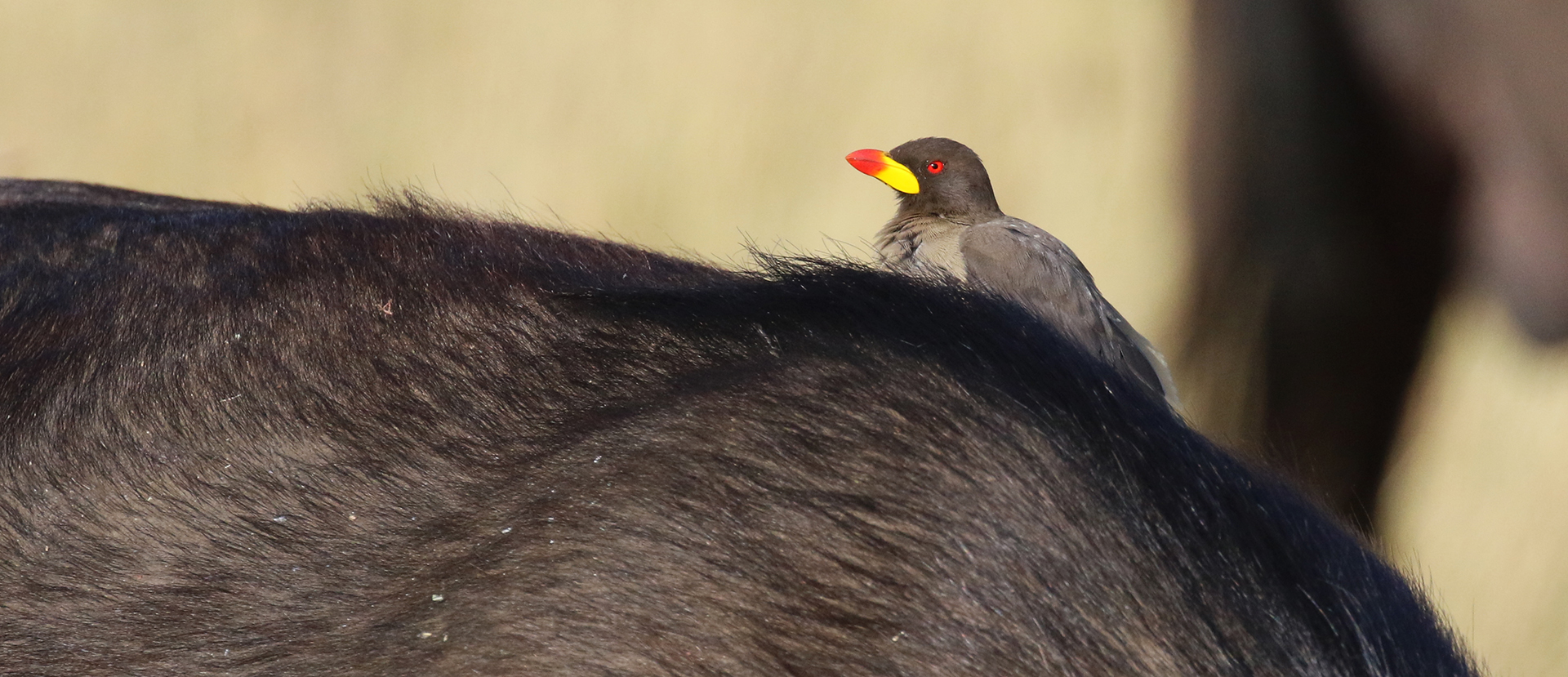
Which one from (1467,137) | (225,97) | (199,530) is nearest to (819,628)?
(199,530)

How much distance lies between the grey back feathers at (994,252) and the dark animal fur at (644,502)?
27.2 inches

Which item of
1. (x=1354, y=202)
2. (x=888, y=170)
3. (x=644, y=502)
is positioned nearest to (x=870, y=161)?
(x=888, y=170)

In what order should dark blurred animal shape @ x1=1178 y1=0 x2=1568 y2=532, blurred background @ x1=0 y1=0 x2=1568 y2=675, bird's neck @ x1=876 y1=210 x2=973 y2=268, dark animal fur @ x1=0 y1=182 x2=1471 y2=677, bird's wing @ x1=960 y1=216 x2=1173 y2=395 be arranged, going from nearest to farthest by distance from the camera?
dark animal fur @ x1=0 y1=182 x2=1471 y2=677, bird's wing @ x1=960 y1=216 x2=1173 y2=395, bird's neck @ x1=876 y1=210 x2=973 y2=268, dark blurred animal shape @ x1=1178 y1=0 x2=1568 y2=532, blurred background @ x1=0 y1=0 x2=1568 y2=675

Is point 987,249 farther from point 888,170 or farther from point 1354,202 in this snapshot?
point 1354,202

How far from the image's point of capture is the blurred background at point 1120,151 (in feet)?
10.9

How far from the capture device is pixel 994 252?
2.27 meters

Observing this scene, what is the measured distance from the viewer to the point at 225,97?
16.2 ft

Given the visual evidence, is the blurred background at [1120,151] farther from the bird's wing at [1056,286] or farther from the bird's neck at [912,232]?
the bird's wing at [1056,286]

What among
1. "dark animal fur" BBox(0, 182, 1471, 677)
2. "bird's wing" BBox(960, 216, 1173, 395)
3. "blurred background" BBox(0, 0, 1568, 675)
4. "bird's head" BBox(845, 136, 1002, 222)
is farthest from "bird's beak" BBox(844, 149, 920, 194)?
"dark animal fur" BBox(0, 182, 1471, 677)

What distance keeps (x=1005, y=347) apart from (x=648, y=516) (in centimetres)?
36

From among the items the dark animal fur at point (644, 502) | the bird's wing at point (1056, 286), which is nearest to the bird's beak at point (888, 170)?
the bird's wing at point (1056, 286)

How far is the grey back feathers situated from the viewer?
7.09 ft

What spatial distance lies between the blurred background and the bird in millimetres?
620

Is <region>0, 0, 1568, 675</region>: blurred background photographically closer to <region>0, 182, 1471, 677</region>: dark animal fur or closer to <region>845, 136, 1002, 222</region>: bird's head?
<region>845, 136, 1002, 222</region>: bird's head
